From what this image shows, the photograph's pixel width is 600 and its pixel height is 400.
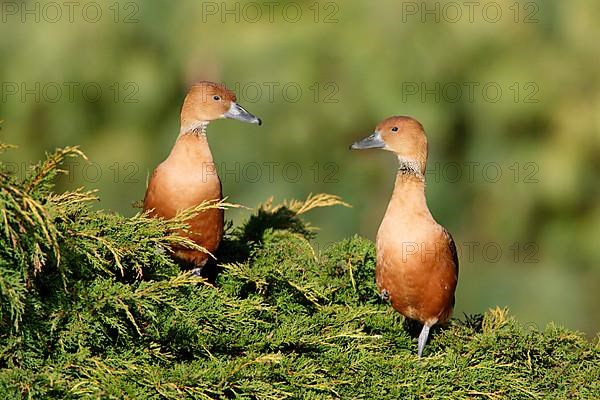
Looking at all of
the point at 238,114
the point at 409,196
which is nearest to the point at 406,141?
the point at 409,196

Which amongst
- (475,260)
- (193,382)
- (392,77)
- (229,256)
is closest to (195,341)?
(193,382)

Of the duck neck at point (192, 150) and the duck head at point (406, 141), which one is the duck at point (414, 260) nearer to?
→ the duck head at point (406, 141)

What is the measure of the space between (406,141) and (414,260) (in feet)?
1.80

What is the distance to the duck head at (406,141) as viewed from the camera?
4145mm

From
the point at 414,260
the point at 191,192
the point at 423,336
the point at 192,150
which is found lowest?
the point at 423,336

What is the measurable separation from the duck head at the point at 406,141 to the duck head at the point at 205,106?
575 millimetres

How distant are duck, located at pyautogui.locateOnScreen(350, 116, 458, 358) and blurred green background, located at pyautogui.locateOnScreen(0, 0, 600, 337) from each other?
2382 mm

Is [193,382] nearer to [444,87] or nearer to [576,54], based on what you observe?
[444,87]

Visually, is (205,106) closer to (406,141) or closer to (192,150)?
(192,150)

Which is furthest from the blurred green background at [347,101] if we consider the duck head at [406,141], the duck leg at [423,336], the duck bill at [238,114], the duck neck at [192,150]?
the duck leg at [423,336]

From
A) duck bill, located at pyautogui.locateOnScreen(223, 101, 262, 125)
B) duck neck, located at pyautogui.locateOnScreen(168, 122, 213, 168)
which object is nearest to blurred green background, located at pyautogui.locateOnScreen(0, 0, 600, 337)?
duck bill, located at pyautogui.locateOnScreen(223, 101, 262, 125)

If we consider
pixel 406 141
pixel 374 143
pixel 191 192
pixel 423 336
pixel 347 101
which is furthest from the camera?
pixel 347 101

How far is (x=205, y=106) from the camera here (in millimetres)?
4184

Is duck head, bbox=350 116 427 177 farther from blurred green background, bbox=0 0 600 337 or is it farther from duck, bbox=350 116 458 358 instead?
blurred green background, bbox=0 0 600 337
